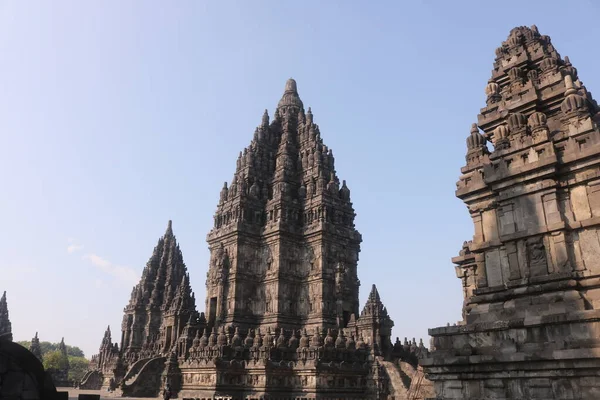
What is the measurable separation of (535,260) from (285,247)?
30.3m

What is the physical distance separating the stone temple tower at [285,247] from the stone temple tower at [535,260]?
2625 centimetres

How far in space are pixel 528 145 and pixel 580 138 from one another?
117cm

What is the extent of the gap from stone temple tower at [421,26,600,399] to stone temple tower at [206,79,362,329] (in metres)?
26.2

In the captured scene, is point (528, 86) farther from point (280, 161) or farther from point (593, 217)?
point (280, 161)

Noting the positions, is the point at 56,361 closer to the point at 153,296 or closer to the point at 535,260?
the point at 153,296

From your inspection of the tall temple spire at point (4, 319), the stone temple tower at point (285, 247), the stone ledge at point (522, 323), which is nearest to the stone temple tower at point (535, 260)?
the stone ledge at point (522, 323)

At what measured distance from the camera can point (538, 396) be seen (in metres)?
9.73

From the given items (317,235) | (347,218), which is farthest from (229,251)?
(347,218)

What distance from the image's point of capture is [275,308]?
3853 cm

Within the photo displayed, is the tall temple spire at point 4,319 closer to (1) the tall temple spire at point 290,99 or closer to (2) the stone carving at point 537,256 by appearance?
(1) the tall temple spire at point 290,99

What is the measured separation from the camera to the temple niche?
3061 cm

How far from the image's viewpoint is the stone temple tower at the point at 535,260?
382 inches

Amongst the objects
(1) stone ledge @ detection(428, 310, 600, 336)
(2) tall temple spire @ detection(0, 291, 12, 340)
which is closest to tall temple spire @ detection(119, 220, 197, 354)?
(2) tall temple spire @ detection(0, 291, 12, 340)

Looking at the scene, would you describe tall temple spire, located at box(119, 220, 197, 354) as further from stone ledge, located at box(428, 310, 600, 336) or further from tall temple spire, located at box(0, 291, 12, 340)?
stone ledge, located at box(428, 310, 600, 336)
